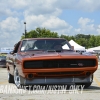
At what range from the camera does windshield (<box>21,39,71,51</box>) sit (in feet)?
36.4

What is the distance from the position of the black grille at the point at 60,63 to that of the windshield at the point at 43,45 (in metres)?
1.56

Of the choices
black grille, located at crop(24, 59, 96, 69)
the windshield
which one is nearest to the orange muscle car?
black grille, located at crop(24, 59, 96, 69)

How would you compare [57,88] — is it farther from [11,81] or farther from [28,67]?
[11,81]

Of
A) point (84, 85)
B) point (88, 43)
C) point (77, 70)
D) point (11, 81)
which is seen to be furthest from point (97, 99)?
point (88, 43)

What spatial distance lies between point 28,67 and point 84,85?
1.92 meters

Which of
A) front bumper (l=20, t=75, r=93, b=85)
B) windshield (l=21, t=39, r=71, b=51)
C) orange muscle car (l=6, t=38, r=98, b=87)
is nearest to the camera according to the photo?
orange muscle car (l=6, t=38, r=98, b=87)

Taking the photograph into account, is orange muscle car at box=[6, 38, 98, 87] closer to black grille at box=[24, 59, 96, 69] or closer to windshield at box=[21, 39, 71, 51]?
black grille at box=[24, 59, 96, 69]

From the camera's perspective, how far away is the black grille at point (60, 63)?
9.46m

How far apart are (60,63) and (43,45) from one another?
180cm

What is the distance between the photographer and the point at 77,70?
955cm

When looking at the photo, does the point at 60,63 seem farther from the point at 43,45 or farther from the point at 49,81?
the point at 43,45

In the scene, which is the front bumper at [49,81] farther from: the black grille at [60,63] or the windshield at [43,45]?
the windshield at [43,45]

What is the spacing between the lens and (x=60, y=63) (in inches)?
376

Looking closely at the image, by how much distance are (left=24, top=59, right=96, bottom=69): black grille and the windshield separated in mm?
1563
